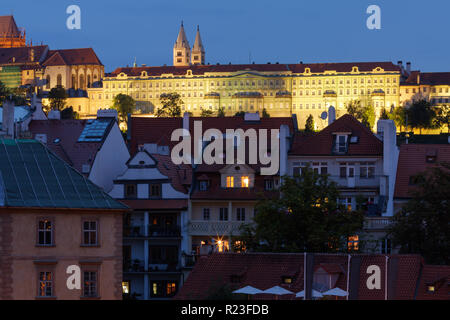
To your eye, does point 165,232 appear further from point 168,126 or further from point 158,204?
point 168,126

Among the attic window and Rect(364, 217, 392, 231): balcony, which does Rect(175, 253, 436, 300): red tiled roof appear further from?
Rect(364, 217, 392, 231): balcony

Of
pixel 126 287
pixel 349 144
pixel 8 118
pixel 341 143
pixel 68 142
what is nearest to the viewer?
pixel 126 287

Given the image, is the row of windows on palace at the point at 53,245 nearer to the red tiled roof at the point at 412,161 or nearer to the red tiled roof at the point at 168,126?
the red tiled roof at the point at 412,161

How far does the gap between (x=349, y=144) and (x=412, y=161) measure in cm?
304

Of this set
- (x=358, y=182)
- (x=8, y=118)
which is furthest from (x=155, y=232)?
(x=358, y=182)

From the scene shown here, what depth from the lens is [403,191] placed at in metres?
47.8

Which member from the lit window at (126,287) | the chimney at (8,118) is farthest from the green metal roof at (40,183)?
the lit window at (126,287)

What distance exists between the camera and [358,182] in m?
48.8

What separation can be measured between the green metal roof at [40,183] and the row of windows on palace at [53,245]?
→ 61 cm

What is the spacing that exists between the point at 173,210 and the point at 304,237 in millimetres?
13127

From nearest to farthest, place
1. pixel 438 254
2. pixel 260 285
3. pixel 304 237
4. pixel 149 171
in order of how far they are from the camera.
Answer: pixel 260 285
pixel 438 254
pixel 304 237
pixel 149 171

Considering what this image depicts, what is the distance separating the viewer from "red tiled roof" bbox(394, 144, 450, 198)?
48094mm
